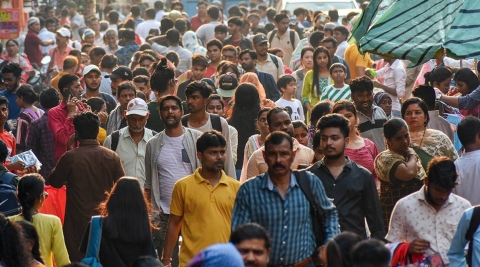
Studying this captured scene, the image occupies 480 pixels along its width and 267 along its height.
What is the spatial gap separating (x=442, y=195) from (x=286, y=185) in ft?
3.19

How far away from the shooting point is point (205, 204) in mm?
8461

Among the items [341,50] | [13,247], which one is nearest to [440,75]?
[341,50]

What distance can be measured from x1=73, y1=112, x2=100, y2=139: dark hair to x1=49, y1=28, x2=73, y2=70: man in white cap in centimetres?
1125

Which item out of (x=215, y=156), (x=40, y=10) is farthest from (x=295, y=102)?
(x=40, y=10)

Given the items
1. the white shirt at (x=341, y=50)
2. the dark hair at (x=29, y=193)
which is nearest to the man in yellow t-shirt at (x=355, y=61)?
the white shirt at (x=341, y=50)

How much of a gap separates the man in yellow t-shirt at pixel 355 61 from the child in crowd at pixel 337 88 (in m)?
3.19

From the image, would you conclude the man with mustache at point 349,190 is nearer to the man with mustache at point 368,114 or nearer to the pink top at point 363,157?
the pink top at point 363,157

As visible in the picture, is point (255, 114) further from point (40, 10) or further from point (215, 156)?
point (40, 10)

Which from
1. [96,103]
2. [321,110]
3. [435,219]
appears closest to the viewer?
[435,219]

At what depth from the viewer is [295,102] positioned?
1409 centimetres

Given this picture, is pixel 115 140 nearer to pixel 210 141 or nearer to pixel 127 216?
pixel 210 141

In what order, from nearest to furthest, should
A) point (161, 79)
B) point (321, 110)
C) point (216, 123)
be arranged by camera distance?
point (216, 123), point (321, 110), point (161, 79)

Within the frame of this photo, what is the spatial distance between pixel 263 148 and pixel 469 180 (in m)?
1.61

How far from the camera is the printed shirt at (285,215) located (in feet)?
24.4
